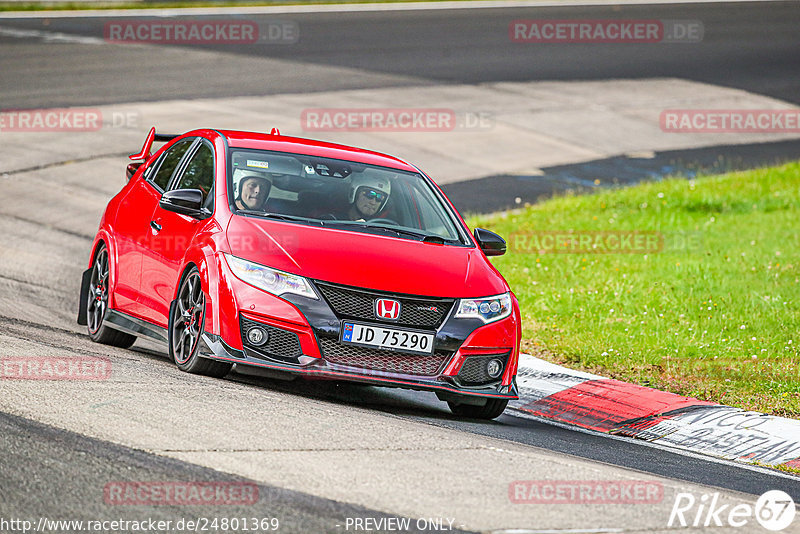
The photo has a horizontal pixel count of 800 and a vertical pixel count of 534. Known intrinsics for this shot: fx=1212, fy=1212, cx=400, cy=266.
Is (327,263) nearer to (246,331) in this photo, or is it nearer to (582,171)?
(246,331)

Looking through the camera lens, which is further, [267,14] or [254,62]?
[267,14]

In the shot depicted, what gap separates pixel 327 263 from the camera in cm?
736

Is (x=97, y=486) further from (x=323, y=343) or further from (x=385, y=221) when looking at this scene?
(x=385, y=221)

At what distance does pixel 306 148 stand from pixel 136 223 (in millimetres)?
1379

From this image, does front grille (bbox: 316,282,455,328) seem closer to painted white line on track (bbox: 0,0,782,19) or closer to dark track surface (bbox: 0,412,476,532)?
dark track surface (bbox: 0,412,476,532)

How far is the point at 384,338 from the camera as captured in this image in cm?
726

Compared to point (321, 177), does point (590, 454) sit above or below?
below

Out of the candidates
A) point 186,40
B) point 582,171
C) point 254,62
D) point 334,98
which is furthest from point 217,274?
point 186,40

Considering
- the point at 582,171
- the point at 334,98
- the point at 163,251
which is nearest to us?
Answer: the point at 163,251

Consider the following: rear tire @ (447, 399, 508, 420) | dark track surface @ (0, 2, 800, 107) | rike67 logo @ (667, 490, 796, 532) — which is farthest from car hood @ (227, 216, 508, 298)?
dark track surface @ (0, 2, 800, 107)

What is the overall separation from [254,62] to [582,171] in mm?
9941

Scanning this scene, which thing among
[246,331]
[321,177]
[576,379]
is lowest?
[576,379]

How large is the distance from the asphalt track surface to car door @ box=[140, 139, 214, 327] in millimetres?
446

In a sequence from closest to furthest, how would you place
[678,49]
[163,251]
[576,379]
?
[163,251]
[576,379]
[678,49]
